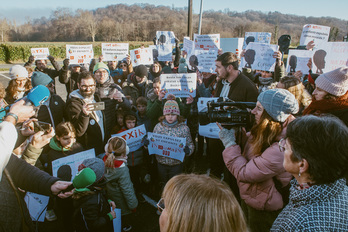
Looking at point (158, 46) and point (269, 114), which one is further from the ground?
point (158, 46)

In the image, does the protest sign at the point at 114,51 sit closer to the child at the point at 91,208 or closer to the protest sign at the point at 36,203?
the protest sign at the point at 36,203

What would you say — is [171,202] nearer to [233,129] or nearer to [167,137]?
[233,129]

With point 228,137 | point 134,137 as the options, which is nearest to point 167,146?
point 134,137

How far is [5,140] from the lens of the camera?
131cm

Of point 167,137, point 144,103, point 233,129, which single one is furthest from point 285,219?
point 144,103

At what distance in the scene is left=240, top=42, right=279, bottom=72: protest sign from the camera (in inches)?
183

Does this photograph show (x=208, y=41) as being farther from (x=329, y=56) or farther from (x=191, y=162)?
(x=191, y=162)

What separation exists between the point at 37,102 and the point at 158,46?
6.26 m

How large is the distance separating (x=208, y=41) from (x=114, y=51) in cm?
254

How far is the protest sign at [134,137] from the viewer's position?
3479 millimetres

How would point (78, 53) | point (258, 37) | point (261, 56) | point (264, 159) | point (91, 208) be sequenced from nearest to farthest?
point (264, 159) → point (91, 208) → point (261, 56) → point (78, 53) → point (258, 37)

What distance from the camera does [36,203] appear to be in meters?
2.34

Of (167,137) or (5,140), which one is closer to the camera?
(5,140)

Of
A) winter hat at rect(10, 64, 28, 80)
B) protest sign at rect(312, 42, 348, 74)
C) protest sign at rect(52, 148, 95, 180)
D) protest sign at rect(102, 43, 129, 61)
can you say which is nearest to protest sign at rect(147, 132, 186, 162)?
protest sign at rect(52, 148, 95, 180)
